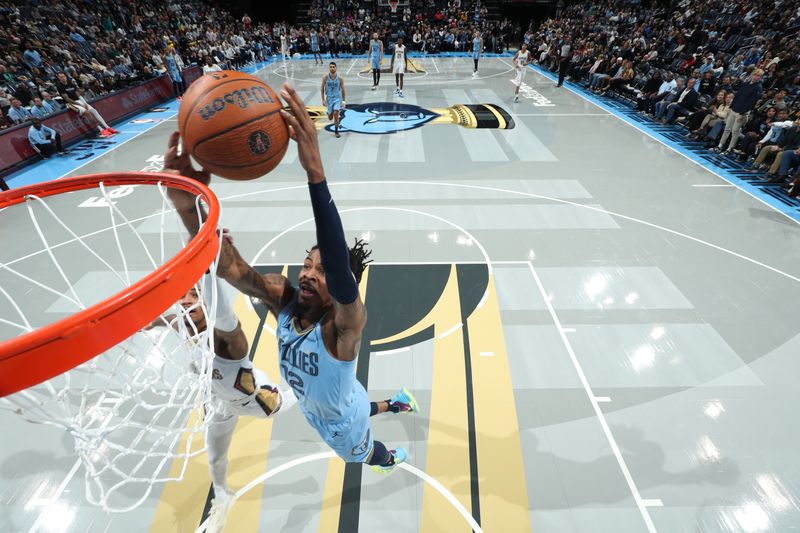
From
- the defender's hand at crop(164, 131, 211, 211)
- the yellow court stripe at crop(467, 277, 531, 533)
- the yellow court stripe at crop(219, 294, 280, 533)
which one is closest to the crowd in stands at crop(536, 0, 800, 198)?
the yellow court stripe at crop(467, 277, 531, 533)

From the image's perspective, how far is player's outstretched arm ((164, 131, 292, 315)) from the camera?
6.36ft

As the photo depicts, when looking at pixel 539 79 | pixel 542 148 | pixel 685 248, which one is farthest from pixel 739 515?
pixel 539 79

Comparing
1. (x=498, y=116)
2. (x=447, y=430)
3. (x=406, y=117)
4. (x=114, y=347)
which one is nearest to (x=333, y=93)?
(x=406, y=117)

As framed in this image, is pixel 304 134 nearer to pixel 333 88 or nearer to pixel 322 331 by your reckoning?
pixel 322 331

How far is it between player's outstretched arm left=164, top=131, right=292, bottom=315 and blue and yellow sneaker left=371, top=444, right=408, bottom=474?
1.41 m

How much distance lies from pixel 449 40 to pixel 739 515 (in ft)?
81.1

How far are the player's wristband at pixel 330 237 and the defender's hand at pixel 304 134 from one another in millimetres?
50

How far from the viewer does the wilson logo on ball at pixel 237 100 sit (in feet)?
6.11

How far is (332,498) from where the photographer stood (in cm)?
296

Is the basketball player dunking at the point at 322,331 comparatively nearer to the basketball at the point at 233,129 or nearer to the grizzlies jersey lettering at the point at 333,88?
the basketball at the point at 233,129

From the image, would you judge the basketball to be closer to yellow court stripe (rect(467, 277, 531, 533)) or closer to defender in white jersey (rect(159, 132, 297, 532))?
defender in white jersey (rect(159, 132, 297, 532))

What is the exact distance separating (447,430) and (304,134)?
9.01 feet

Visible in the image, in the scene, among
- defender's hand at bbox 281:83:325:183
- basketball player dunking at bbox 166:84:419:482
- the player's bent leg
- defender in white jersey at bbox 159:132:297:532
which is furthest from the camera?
the player's bent leg

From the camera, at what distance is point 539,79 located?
16.6 meters
